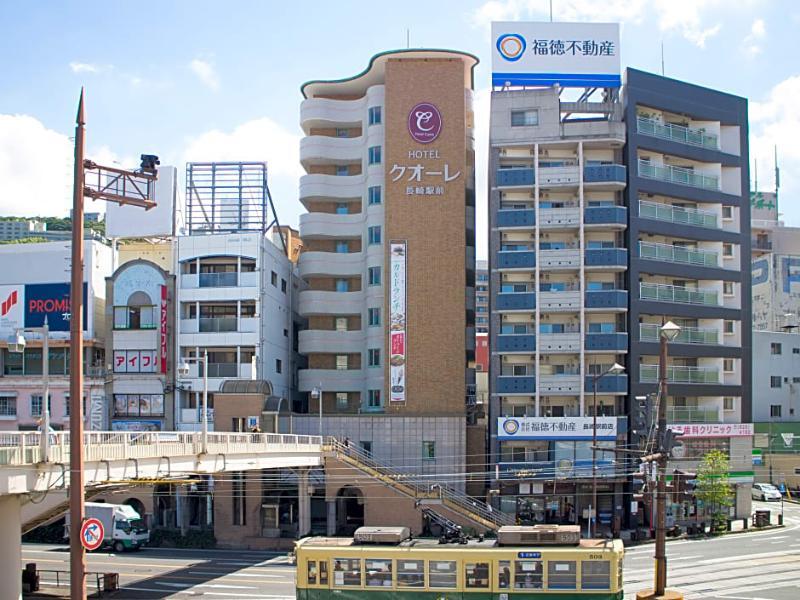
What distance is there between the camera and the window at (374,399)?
230 feet

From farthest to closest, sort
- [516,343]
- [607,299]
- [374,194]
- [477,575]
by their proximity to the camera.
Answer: [374,194] → [516,343] → [607,299] → [477,575]

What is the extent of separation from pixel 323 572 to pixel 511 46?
45.2 metres

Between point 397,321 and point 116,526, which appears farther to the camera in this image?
point 397,321

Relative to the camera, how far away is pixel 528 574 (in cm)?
3353

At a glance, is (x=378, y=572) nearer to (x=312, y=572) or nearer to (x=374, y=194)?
(x=312, y=572)

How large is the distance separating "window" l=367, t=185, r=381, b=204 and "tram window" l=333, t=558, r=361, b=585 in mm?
40257

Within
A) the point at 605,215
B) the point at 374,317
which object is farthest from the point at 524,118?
the point at 374,317

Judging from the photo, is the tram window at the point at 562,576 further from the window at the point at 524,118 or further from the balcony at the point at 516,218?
the window at the point at 524,118

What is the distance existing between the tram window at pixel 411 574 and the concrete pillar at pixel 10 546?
13031 mm

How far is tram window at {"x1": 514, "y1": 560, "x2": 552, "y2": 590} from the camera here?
1316 inches

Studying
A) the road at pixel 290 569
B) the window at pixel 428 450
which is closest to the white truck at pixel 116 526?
the road at pixel 290 569

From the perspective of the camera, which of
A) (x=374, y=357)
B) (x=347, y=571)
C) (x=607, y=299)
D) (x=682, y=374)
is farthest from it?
(x=374, y=357)

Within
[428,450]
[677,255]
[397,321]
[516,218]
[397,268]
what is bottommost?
[428,450]

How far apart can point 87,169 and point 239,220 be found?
55.2 metres
